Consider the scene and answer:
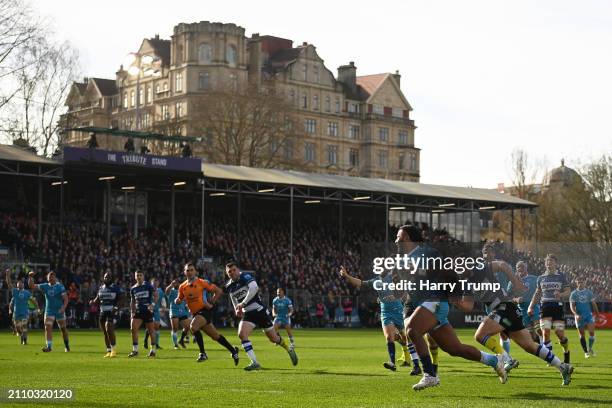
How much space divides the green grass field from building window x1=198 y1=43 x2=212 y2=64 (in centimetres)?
9317

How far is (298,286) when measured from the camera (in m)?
59.3

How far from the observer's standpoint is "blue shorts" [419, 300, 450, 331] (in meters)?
16.6

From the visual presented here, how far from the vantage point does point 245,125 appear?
3487 inches

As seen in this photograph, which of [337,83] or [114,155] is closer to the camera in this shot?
[114,155]

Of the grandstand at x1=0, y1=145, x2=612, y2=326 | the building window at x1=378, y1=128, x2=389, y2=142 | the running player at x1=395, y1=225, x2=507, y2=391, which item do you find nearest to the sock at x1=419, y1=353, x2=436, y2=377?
the running player at x1=395, y1=225, x2=507, y2=391

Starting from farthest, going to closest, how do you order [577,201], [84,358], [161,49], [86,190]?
[161,49]
[577,201]
[86,190]
[84,358]

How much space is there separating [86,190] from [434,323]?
161ft

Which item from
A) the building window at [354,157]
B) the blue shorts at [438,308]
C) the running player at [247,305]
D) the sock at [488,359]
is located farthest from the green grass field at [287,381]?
the building window at [354,157]

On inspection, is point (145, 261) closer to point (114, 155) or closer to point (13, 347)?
point (114, 155)

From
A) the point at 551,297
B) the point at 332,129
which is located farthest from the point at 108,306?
the point at 332,129

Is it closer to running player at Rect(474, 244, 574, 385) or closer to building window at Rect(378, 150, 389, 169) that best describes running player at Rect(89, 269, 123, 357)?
running player at Rect(474, 244, 574, 385)

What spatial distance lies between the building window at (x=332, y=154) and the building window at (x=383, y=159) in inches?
261

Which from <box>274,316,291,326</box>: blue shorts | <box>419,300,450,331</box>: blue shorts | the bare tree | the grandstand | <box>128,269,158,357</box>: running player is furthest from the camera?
the bare tree

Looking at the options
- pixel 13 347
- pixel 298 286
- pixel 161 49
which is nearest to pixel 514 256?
pixel 298 286
